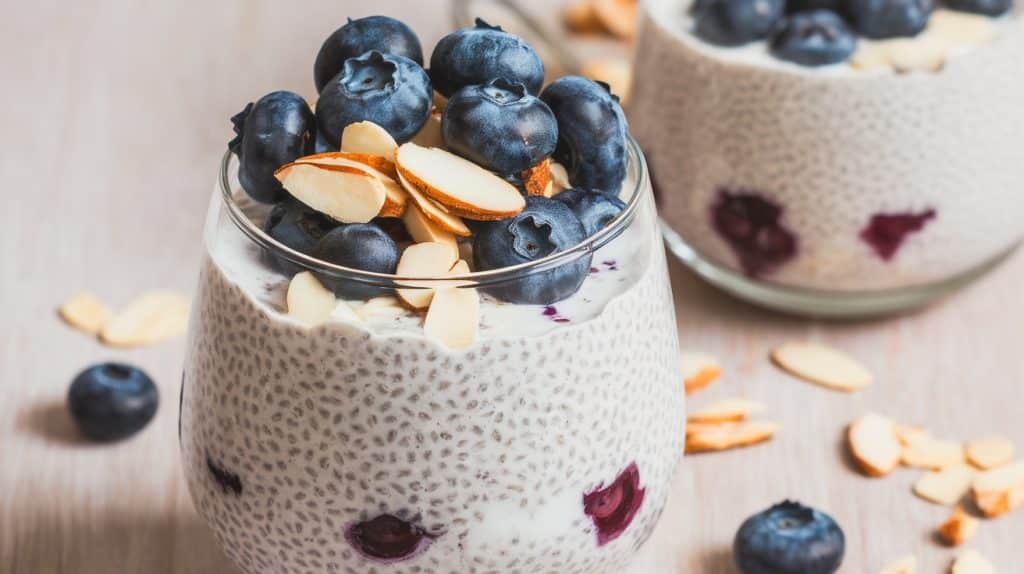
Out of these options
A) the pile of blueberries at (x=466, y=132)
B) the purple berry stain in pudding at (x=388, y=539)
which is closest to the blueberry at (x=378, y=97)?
the pile of blueberries at (x=466, y=132)

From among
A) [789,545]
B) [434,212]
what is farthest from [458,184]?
[789,545]

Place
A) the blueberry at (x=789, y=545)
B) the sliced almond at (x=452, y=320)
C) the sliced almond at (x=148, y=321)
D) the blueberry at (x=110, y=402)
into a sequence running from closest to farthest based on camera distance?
the sliced almond at (x=452, y=320), the blueberry at (x=789, y=545), the blueberry at (x=110, y=402), the sliced almond at (x=148, y=321)

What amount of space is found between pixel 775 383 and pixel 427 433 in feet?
1.61

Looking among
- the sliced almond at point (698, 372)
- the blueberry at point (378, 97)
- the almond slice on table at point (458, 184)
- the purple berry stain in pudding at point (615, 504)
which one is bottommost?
the sliced almond at point (698, 372)

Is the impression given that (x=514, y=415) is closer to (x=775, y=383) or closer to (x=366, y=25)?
(x=366, y=25)

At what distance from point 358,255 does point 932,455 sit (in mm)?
524

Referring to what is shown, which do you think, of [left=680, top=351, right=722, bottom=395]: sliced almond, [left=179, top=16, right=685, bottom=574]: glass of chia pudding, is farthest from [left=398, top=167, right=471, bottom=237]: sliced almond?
[left=680, top=351, right=722, bottom=395]: sliced almond

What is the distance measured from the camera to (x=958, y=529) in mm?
895

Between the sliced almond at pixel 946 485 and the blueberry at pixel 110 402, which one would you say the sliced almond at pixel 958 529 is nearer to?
the sliced almond at pixel 946 485

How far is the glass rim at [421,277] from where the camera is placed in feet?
2.00

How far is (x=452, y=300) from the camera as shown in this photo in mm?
610

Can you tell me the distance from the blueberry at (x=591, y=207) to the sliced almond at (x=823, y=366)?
430 millimetres

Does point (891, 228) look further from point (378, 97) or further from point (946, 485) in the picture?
point (378, 97)

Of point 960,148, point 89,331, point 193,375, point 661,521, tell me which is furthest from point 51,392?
point 960,148
